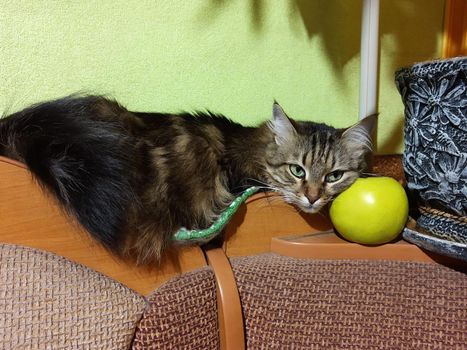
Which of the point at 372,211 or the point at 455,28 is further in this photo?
the point at 455,28

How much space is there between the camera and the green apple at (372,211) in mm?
922

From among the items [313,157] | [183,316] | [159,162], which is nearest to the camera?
[183,316]

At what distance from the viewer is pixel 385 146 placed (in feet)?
4.86

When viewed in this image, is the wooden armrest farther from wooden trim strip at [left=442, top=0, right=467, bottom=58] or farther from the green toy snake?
wooden trim strip at [left=442, top=0, right=467, bottom=58]

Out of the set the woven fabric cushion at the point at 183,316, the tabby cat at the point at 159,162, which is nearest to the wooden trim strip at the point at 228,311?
the woven fabric cushion at the point at 183,316

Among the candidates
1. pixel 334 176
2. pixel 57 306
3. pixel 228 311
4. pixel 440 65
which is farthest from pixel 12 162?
pixel 440 65

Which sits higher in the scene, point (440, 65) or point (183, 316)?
point (440, 65)

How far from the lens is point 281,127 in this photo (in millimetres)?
1096

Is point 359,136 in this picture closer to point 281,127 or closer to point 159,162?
point 281,127

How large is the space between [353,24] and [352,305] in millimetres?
931

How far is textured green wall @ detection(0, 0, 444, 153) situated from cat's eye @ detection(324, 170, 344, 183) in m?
0.35

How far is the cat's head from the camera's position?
1.05m

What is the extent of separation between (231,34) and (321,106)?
1.31 feet

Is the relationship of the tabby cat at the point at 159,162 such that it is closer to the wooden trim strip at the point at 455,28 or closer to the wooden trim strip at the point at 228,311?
the wooden trim strip at the point at 228,311
